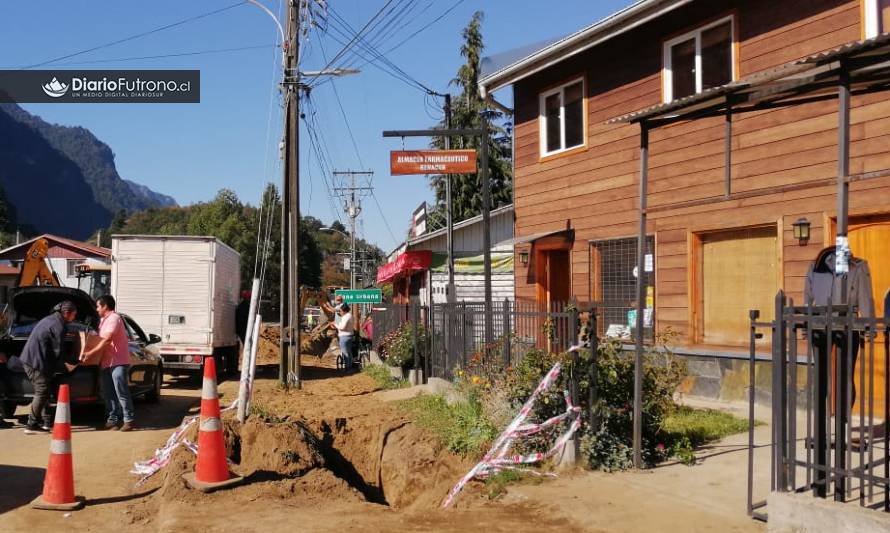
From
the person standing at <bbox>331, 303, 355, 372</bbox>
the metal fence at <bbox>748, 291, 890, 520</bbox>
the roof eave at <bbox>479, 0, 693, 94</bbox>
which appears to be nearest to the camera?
the metal fence at <bbox>748, 291, 890, 520</bbox>

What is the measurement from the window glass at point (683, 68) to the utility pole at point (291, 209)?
7.69 metres

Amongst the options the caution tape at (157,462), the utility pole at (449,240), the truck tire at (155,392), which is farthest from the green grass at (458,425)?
the utility pole at (449,240)

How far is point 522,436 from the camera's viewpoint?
307 inches

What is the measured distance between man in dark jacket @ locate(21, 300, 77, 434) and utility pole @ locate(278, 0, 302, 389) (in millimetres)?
5900

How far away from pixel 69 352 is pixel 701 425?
26.4ft

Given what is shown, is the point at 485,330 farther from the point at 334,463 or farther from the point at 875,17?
the point at 875,17

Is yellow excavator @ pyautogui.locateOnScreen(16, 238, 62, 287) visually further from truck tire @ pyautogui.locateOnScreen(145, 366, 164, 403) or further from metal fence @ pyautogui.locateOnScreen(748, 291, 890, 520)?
metal fence @ pyautogui.locateOnScreen(748, 291, 890, 520)

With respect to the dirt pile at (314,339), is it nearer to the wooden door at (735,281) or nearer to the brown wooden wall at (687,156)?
the brown wooden wall at (687,156)

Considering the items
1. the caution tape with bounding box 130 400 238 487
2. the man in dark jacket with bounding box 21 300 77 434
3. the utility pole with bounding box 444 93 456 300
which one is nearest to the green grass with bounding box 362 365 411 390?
the utility pole with bounding box 444 93 456 300

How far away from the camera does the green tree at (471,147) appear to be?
34575mm

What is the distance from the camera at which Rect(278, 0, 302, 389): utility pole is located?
649 inches

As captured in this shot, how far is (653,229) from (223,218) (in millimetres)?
67900

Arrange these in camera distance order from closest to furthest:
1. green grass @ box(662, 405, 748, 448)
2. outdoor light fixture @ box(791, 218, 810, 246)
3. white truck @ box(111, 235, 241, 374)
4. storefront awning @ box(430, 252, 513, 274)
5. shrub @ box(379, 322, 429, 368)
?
1. green grass @ box(662, 405, 748, 448)
2. outdoor light fixture @ box(791, 218, 810, 246)
3. shrub @ box(379, 322, 429, 368)
4. white truck @ box(111, 235, 241, 374)
5. storefront awning @ box(430, 252, 513, 274)

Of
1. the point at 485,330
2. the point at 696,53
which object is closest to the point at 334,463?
the point at 485,330
